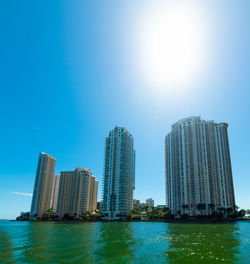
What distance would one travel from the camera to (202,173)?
18300cm

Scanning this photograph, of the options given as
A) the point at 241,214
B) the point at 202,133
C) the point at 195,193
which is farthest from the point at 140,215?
the point at 202,133

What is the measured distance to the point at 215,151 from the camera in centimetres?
18700

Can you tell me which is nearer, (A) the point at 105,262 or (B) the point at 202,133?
(A) the point at 105,262

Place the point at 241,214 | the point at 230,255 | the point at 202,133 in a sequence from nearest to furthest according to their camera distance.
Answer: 1. the point at 230,255
2. the point at 241,214
3. the point at 202,133

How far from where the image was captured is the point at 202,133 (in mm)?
194125

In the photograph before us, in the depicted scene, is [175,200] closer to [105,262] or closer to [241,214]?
[241,214]

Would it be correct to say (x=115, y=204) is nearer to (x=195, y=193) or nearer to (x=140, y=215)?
(x=140, y=215)

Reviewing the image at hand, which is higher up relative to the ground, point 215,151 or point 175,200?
point 215,151

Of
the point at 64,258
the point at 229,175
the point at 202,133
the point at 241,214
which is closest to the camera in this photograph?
the point at 64,258

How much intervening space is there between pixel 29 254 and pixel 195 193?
175 metres

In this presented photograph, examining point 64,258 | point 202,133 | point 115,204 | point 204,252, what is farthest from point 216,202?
point 64,258

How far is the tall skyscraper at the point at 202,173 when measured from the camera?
174 metres

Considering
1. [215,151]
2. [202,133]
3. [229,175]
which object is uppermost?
[202,133]

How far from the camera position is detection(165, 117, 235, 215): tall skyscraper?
572 ft
